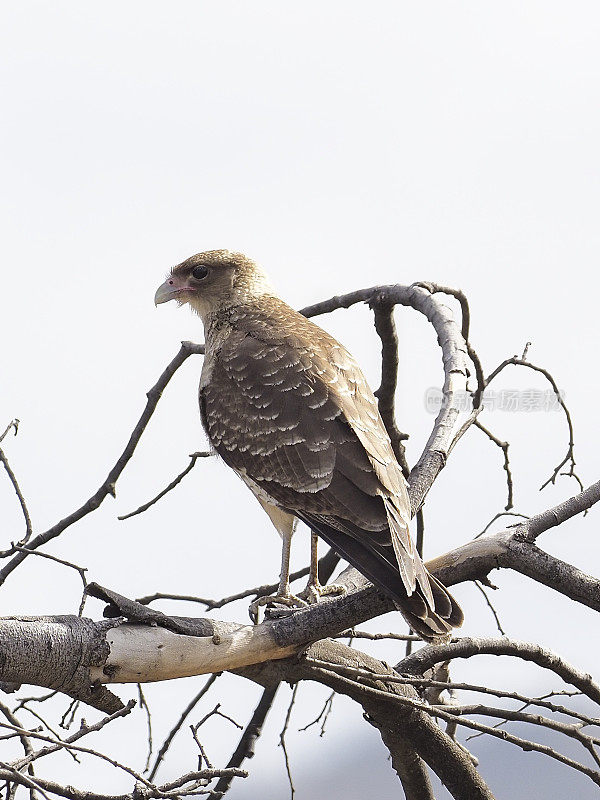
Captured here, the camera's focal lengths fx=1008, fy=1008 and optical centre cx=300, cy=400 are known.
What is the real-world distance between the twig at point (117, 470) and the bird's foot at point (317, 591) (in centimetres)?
92

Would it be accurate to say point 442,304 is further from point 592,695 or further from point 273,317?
point 592,695

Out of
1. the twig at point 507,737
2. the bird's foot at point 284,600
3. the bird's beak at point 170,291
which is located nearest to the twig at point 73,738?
the twig at point 507,737

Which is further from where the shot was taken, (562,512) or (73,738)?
(562,512)

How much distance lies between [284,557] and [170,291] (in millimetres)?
1701

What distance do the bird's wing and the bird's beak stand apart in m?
0.55

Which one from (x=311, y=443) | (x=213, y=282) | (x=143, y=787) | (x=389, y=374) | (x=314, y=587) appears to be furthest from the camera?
(x=213, y=282)

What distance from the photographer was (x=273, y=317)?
4.64 metres

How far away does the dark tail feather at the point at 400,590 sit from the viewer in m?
3.15

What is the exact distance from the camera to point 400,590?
3178 mm

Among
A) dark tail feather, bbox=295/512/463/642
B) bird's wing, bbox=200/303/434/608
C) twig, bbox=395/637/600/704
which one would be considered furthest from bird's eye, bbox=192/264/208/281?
twig, bbox=395/637/600/704

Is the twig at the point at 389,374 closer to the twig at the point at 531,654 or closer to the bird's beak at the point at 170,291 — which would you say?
the bird's beak at the point at 170,291

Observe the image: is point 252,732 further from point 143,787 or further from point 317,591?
point 143,787

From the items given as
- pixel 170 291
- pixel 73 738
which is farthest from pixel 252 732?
pixel 170 291

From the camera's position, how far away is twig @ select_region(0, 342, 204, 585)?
3.75 metres
